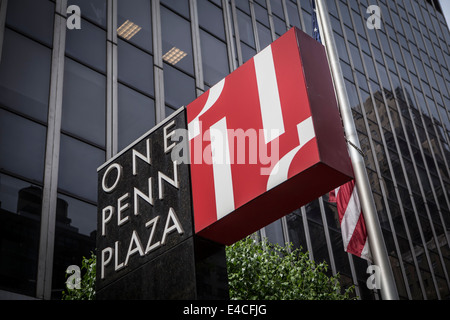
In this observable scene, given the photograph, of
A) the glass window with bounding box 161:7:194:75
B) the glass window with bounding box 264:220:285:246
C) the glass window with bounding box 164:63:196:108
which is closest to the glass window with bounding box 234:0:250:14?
the glass window with bounding box 161:7:194:75

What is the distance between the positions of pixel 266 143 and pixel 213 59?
55.2 ft

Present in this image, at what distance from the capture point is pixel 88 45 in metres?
17.6

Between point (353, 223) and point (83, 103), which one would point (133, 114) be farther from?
point (353, 223)

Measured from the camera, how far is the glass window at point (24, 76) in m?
14.3

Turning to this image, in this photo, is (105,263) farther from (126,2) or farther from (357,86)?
(357,86)

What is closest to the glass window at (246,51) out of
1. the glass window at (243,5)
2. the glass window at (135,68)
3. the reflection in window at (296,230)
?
the glass window at (243,5)

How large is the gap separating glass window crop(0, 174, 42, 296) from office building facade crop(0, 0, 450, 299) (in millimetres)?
26

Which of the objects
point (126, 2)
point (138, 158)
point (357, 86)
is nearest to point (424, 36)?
point (357, 86)

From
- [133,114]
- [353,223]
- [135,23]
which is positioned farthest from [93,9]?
[353,223]

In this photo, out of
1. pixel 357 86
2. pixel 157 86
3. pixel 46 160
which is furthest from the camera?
pixel 357 86

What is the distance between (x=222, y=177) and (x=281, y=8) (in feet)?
82.7

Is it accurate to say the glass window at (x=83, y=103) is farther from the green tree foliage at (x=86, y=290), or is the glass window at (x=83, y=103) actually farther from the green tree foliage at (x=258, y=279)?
the green tree foliage at (x=86, y=290)

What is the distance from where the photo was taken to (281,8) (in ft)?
99.1

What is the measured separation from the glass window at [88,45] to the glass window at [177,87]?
8.30 ft
